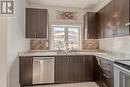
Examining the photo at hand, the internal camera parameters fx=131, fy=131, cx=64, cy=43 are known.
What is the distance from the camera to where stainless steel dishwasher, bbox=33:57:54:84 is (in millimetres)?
3711

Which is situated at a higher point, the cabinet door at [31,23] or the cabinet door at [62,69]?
the cabinet door at [31,23]

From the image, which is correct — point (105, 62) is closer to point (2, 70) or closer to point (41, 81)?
point (41, 81)

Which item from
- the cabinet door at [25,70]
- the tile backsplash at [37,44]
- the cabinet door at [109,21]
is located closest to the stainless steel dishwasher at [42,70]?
the cabinet door at [25,70]

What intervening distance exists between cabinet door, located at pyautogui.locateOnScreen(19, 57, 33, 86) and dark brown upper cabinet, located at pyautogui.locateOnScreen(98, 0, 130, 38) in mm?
2314

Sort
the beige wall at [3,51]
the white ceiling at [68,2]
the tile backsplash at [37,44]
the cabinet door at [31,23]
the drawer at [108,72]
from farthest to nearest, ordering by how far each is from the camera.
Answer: the tile backsplash at [37,44] < the white ceiling at [68,2] < the cabinet door at [31,23] < the drawer at [108,72] < the beige wall at [3,51]

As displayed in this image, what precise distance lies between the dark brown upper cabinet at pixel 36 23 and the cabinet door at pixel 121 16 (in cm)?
212

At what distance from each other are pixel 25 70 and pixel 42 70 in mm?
476

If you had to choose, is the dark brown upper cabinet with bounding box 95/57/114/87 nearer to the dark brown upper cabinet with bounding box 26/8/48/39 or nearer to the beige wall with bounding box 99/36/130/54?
the beige wall with bounding box 99/36/130/54

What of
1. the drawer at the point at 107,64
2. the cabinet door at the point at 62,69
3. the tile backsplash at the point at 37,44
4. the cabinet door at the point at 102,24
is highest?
the cabinet door at the point at 102,24

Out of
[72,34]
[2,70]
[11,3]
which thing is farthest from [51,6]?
[2,70]

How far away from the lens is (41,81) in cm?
374

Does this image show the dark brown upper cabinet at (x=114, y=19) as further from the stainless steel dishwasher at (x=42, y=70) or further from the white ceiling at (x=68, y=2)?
the stainless steel dishwasher at (x=42, y=70)

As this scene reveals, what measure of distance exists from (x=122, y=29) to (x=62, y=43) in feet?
8.15

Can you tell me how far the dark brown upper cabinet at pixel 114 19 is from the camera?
8.95 feet
